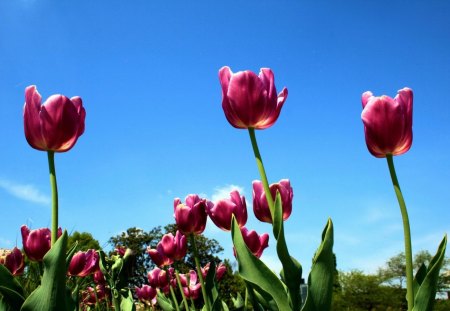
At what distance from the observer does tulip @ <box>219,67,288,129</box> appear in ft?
6.15

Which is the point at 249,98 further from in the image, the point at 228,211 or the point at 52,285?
the point at 52,285

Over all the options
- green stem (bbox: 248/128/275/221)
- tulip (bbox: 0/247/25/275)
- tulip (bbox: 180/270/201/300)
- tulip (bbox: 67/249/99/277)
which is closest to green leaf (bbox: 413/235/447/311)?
green stem (bbox: 248/128/275/221)

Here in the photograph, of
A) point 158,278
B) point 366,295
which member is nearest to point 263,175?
point 158,278

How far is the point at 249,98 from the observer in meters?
1.89

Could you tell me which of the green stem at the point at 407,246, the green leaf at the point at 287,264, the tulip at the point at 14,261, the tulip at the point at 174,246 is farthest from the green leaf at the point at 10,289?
the tulip at the point at 14,261

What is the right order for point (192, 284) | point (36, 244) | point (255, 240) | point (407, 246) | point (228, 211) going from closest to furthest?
point (407, 246)
point (228, 211)
point (255, 240)
point (36, 244)
point (192, 284)

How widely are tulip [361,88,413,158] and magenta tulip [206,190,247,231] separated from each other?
0.83 meters

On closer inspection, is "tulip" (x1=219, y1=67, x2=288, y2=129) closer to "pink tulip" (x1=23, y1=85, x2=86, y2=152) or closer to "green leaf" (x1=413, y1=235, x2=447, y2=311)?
"pink tulip" (x1=23, y1=85, x2=86, y2=152)

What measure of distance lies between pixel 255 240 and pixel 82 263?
1615 millimetres

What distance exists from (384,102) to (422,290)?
2.35ft

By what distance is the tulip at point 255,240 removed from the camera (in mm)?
2666

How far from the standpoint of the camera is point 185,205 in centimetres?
282

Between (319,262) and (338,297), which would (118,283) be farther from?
(338,297)

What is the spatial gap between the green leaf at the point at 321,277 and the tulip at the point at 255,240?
989 millimetres
